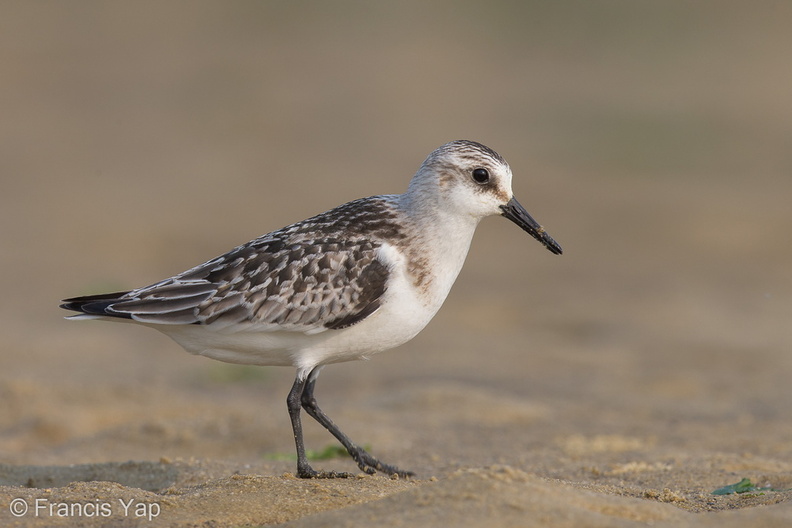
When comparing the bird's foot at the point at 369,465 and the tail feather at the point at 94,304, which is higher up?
the tail feather at the point at 94,304

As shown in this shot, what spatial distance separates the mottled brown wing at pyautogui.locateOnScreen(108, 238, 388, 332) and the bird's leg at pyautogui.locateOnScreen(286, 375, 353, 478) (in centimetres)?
43

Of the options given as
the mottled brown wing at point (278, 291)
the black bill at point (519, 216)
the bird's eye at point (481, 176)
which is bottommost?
the mottled brown wing at point (278, 291)

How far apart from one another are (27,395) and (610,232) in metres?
10.9

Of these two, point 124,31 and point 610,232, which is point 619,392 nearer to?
point 610,232

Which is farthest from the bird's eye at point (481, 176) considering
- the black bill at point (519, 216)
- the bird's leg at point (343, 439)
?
the bird's leg at point (343, 439)

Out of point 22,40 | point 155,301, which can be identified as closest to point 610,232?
point 155,301

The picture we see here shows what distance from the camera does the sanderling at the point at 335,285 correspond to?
644 centimetres

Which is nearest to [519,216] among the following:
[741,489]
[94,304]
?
[741,489]

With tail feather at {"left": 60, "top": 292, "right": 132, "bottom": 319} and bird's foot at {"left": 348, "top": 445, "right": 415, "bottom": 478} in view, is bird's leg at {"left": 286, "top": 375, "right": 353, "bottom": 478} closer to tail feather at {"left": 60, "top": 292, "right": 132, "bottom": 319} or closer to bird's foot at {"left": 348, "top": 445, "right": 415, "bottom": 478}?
bird's foot at {"left": 348, "top": 445, "right": 415, "bottom": 478}

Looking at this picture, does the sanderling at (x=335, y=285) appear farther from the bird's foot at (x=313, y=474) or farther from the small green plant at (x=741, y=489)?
the small green plant at (x=741, y=489)

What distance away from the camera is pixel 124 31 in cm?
2941

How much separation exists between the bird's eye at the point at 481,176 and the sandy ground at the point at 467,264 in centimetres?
182

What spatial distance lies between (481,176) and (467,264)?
31.9 ft

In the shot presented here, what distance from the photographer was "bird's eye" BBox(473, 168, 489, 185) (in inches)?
267
